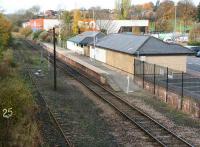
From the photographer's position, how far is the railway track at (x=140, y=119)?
1653 cm

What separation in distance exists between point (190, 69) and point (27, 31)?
9626cm

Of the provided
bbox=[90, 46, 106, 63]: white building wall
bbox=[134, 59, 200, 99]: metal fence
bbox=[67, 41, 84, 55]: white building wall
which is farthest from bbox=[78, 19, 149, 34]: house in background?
bbox=[134, 59, 200, 99]: metal fence

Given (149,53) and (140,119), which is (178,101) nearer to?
(140,119)

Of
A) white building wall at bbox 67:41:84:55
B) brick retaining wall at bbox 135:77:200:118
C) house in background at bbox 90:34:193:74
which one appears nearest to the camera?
brick retaining wall at bbox 135:77:200:118

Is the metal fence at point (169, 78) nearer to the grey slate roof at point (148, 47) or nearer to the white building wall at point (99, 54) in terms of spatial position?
the grey slate roof at point (148, 47)

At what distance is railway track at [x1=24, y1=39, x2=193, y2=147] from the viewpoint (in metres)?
16.5

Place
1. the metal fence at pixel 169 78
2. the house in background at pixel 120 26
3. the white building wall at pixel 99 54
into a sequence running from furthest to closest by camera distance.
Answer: the house in background at pixel 120 26 < the white building wall at pixel 99 54 < the metal fence at pixel 169 78

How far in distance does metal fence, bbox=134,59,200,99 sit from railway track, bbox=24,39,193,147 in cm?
275

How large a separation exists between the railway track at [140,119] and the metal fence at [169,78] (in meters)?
2.75

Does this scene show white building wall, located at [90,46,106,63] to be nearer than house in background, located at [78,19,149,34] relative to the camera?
Yes

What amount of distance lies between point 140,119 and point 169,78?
731 centimetres

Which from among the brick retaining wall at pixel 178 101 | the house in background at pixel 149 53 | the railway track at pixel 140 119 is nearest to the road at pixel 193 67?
the house in background at pixel 149 53

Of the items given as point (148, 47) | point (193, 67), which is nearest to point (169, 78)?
point (148, 47)

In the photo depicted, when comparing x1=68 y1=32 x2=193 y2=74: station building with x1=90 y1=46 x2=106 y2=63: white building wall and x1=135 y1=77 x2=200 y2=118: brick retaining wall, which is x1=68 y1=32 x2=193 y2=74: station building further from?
x1=135 y1=77 x2=200 y2=118: brick retaining wall
